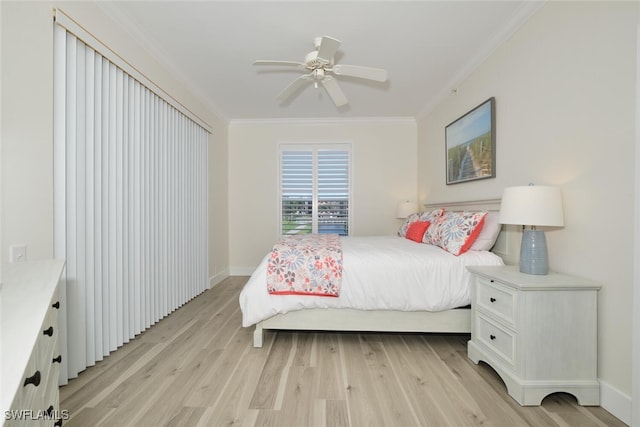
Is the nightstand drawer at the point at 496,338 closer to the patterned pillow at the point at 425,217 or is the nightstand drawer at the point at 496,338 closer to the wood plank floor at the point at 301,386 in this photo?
the wood plank floor at the point at 301,386

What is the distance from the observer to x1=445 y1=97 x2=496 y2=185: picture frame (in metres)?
2.49

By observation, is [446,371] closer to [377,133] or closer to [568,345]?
[568,345]

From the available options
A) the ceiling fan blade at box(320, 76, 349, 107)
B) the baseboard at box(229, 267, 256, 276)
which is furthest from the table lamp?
the baseboard at box(229, 267, 256, 276)

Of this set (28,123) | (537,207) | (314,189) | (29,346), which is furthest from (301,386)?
(314,189)

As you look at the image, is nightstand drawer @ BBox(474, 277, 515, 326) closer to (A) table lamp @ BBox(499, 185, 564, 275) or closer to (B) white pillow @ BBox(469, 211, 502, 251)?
(A) table lamp @ BBox(499, 185, 564, 275)

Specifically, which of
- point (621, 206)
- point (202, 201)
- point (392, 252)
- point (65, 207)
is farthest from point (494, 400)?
point (202, 201)

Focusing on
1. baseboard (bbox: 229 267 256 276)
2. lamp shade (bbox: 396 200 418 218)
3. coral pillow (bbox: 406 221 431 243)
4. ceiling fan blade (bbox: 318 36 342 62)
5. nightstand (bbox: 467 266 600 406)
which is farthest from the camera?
baseboard (bbox: 229 267 256 276)

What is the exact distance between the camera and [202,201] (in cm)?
356

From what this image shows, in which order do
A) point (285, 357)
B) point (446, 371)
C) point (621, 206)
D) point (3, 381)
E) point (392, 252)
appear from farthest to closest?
1. point (392, 252)
2. point (285, 357)
3. point (446, 371)
4. point (621, 206)
5. point (3, 381)

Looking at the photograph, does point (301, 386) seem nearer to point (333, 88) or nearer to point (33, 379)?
point (33, 379)

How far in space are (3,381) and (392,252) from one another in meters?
2.15

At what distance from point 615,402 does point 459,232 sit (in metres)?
1.29

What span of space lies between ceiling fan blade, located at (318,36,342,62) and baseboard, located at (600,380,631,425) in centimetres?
268

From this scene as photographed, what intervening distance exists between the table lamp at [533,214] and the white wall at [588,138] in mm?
178
